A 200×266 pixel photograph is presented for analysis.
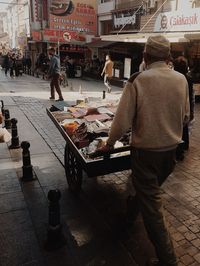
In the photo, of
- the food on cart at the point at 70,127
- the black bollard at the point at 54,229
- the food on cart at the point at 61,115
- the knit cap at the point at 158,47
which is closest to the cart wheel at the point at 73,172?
the food on cart at the point at 70,127

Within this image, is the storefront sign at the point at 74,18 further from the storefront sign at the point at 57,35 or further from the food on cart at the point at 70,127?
the food on cart at the point at 70,127

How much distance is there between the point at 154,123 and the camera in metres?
2.79

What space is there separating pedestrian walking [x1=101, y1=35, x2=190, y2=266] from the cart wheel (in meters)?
1.71

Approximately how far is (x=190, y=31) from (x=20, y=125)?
8927 mm

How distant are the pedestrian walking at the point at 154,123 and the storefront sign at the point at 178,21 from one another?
11.2m

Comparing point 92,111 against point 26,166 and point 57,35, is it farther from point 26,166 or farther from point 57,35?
point 57,35

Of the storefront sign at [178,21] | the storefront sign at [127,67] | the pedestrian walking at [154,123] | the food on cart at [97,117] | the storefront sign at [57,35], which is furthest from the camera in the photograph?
the storefront sign at [57,35]

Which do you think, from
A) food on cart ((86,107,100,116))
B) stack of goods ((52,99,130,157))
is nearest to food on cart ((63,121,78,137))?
stack of goods ((52,99,130,157))

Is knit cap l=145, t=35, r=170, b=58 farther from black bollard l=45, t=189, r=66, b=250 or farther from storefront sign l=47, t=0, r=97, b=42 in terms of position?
storefront sign l=47, t=0, r=97, b=42

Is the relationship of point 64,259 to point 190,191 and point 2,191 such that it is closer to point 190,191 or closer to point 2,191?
point 2,191

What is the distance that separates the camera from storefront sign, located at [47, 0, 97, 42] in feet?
87.1

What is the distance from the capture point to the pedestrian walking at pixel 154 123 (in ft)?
9.01

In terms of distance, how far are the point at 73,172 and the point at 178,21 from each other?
11650 mm

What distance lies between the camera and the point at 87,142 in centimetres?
414
